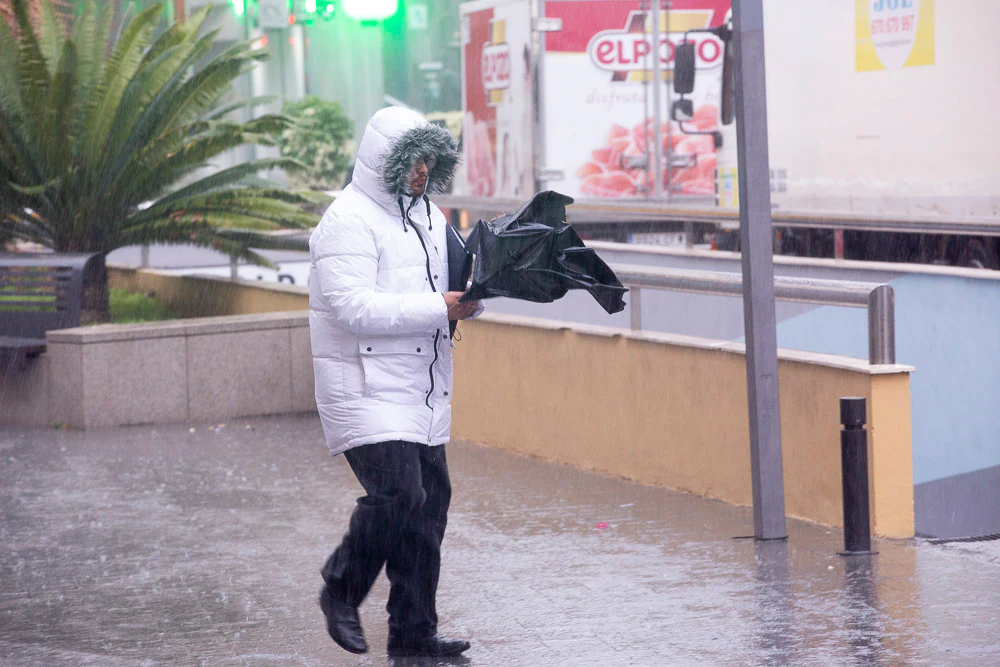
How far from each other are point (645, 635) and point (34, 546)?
10.5 feet

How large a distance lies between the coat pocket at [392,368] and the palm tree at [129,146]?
7.74m

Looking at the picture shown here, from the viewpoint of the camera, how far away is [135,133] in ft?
41.0

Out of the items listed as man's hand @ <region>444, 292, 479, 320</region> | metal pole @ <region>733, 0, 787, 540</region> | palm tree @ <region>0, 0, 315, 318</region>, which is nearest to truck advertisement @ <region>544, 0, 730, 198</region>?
palm tree @ <region>0, 0, 315, 318</region>

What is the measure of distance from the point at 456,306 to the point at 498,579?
5.75 feet

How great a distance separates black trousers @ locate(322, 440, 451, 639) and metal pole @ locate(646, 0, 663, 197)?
1256 cm

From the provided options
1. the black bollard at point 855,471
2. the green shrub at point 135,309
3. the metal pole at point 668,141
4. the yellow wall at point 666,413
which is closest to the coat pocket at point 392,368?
the black bollard at point 855,471

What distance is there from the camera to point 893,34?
13.0m

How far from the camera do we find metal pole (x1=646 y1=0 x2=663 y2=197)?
1734 cm

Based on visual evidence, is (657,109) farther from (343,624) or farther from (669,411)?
(343,624)

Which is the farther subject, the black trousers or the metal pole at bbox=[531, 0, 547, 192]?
the metal pole at bbox=[531, 0, 547, 192]

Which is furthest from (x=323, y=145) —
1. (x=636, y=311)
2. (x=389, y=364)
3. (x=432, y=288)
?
(x=389, y=364)

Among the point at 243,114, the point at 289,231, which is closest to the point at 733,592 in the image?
the point at 289,231

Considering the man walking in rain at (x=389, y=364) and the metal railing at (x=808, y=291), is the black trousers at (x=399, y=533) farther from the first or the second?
the metal railing at (x=808, y=291)

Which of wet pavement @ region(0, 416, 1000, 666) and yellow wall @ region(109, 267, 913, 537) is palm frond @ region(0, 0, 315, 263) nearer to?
yellow wall @ region(109, 267, 913, 537)
